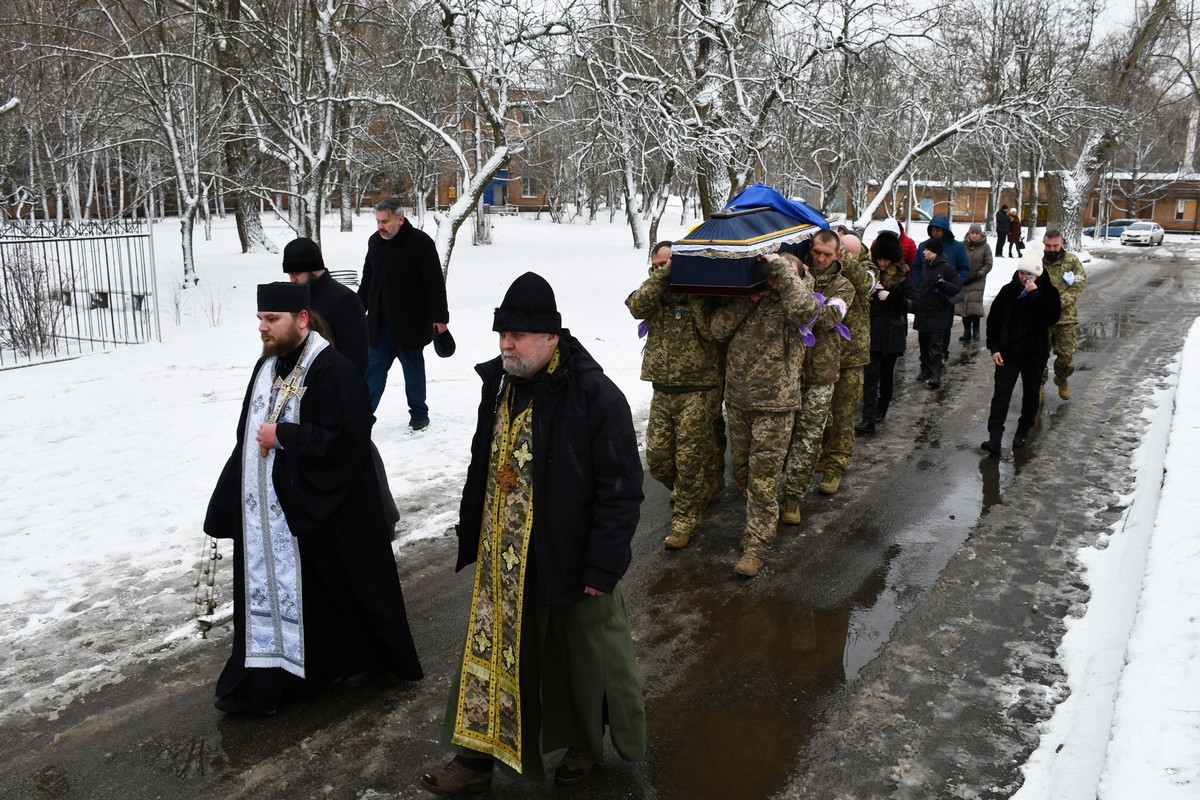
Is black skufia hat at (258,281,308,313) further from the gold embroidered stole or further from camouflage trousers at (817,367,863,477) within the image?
camouflage trousers at (817,367,863,477)

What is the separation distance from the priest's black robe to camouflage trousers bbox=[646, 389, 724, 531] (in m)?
2.29

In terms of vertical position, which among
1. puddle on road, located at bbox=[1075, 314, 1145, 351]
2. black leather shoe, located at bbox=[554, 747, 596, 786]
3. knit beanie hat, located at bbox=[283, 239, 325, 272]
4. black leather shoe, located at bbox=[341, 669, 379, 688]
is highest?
knit beanie hat, located at bbox=[283, 239, 325, 272]

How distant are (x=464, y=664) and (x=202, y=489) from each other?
399 centimetres

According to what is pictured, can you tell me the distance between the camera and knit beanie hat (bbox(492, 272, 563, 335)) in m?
3.13

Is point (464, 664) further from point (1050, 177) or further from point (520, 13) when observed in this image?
point (1050, 177)

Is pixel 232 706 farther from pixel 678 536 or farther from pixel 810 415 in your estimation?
pixel 810 415

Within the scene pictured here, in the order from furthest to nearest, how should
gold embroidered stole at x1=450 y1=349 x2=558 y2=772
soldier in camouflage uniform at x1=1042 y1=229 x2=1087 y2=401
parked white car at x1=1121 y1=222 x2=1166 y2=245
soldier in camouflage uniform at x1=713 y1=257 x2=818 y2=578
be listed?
parked white car at x1=1121 y1=222 x2=1166 y2=245, soldier in camouflage uniform at x1=1042 y1=229 x2=1087 y2=401, soldier in camouflage uniform at x1=713 y1=257 x2=818 y2=578, gold embroidered stole at x1=450 y1=349 x2=558 y2=772

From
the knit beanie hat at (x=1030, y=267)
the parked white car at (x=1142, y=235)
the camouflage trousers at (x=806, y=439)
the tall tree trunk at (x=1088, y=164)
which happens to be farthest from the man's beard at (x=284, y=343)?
the parked white car at (x=1142, y=235)

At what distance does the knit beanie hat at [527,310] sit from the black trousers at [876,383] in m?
5.88

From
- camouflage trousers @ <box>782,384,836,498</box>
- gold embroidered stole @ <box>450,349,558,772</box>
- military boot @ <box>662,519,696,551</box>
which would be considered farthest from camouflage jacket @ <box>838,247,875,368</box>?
gold embroidered stole @ <box>450,349,558,772</box>

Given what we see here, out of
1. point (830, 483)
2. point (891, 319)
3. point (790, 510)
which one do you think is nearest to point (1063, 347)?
point (891, 319)

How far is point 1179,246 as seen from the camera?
41562 mm

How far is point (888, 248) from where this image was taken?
905cm

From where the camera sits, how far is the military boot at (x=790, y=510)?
20.3 ft
